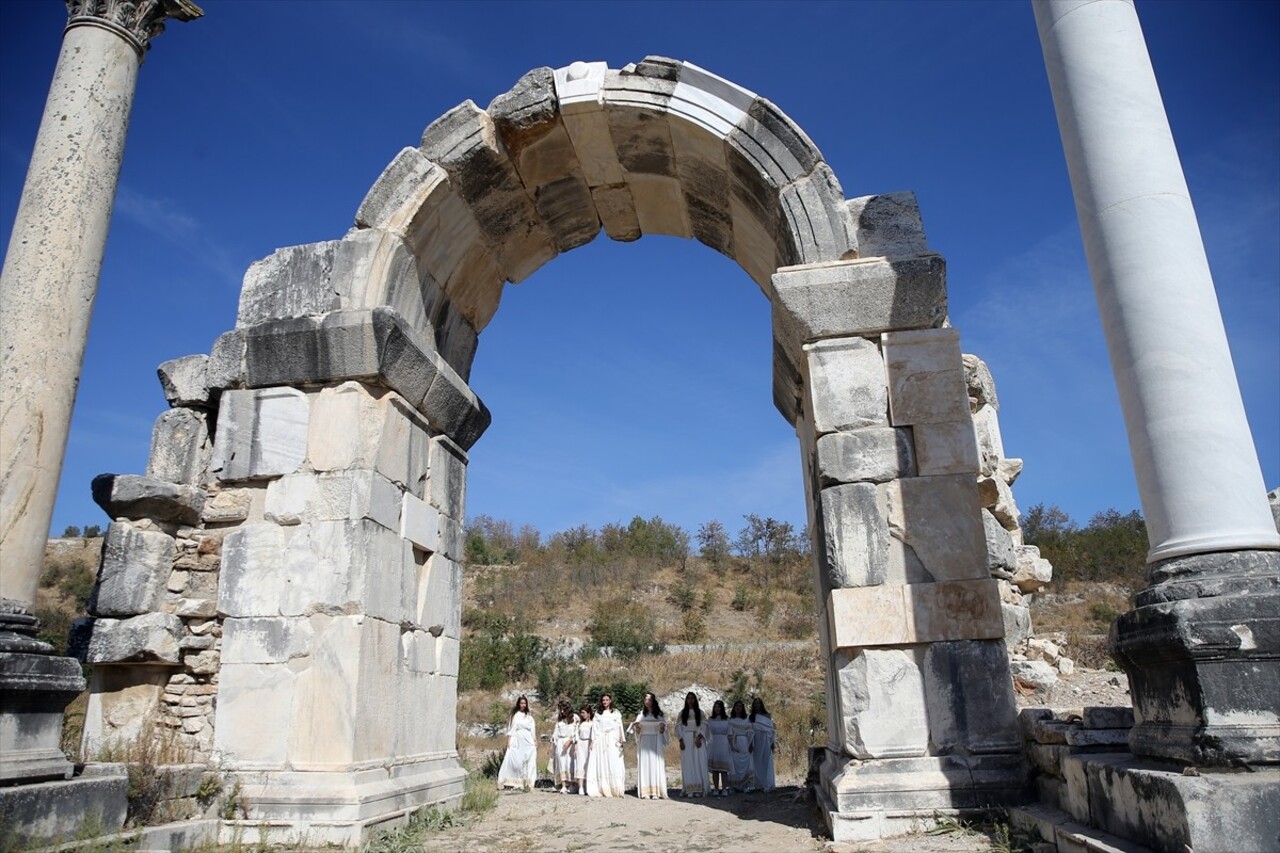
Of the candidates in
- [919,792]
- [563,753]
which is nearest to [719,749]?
[563,753]

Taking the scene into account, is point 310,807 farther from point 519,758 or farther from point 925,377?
point 519,758

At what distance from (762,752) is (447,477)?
6.10 metres

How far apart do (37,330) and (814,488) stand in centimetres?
500

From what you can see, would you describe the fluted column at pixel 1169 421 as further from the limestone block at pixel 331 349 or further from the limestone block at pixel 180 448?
the limestone block at pixel 180 448

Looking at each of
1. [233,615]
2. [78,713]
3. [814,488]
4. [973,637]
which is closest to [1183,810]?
[973,637]

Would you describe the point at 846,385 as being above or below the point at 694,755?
above

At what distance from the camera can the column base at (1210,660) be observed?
10.5 ft

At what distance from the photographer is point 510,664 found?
2067 cm

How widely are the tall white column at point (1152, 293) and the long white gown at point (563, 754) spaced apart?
354 inches

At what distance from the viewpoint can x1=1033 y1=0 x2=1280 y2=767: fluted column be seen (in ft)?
10.9

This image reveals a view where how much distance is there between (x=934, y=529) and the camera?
519 centimetres

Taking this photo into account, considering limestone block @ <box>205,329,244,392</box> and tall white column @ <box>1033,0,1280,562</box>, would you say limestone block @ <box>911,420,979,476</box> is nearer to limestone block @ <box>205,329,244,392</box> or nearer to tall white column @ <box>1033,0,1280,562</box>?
tall white column @ <box>1033,0,1280,562</box>

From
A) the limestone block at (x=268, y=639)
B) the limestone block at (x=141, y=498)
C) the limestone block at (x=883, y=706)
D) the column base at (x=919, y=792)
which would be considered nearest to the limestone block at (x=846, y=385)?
the limestone block at (x=883, y=706)

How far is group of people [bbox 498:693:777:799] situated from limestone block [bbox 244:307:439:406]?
6.08m
